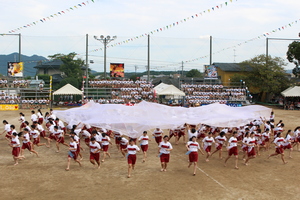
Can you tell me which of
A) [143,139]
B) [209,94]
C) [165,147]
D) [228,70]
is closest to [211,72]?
[209,94]

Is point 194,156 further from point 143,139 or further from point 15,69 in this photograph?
point 15,69

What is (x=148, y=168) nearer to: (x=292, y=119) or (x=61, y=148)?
(x=61, y=148)

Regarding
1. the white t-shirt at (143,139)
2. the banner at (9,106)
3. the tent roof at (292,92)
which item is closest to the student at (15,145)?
the white t-shirt at (143,139)

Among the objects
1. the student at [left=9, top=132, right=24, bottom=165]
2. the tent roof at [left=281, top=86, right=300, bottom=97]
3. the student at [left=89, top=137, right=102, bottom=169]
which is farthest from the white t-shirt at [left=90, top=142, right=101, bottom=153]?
the tent roof at [left=281, top=86, right=300, bottom=97]

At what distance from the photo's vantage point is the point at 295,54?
36250 mm

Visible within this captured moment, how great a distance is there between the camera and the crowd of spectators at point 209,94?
3228 centimetres

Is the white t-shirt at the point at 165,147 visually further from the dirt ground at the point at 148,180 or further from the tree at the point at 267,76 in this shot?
the tree at the point at 267,76

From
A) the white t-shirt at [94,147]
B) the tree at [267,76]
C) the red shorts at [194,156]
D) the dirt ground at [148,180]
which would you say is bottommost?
the dirt ground at [148,180]

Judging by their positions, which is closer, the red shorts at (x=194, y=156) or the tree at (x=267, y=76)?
the red shorts at (x=194, y=156)

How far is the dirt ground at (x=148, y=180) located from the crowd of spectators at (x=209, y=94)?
65.8 ft

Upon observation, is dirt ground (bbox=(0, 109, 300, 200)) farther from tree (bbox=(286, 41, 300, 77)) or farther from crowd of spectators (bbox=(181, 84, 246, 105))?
tree (bbox=(286, 41, 300, 77))

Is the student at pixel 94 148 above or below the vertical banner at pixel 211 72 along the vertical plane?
below

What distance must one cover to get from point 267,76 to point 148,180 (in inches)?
1157

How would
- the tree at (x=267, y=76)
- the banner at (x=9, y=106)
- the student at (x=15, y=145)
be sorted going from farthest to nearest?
the tree at (x=267, y=76) → the banner at (x=9, y=106) → the student at (x=15, y=145)
